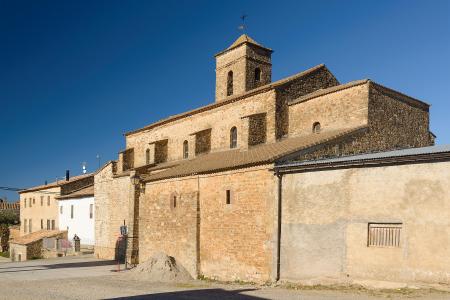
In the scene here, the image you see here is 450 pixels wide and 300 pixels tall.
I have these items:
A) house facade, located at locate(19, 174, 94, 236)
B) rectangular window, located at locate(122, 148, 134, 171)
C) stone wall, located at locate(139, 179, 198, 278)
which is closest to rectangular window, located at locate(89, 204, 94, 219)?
rectangular window, located at locate(122, 148, 134, 171)

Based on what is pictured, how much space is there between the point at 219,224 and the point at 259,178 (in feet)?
9.95

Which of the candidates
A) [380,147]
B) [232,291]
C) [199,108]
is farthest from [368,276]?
[199,108]

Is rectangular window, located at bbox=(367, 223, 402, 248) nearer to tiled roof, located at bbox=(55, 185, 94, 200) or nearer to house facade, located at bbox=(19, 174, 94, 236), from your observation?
tiled roof, located at bbox=(55, 185, 94, 200)

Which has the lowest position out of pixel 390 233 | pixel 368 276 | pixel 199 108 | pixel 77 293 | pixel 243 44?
pixel 77 293

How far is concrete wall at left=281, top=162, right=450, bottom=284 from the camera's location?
37.5 ft

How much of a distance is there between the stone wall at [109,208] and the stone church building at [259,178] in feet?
0.27

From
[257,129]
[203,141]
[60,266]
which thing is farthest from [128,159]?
[257,129]

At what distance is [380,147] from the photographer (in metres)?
19.2

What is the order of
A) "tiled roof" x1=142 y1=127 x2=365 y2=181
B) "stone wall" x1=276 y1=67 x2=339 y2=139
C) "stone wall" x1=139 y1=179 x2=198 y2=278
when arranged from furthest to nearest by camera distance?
"stone wall" x1=276 y1=67 x2=339 y2=139 < "stone wall" x1=139 y1=179 x2=198 y2=278 < "tiled roof" x1=142 y1=127 x2=365 y2=181

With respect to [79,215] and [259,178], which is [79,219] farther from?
[259,178]

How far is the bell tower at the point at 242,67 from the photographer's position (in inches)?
1141

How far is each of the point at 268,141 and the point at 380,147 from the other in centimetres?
521

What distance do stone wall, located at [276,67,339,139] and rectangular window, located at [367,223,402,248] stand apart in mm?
9301

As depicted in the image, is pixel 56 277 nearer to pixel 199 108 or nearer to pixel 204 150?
pixel 204 150
